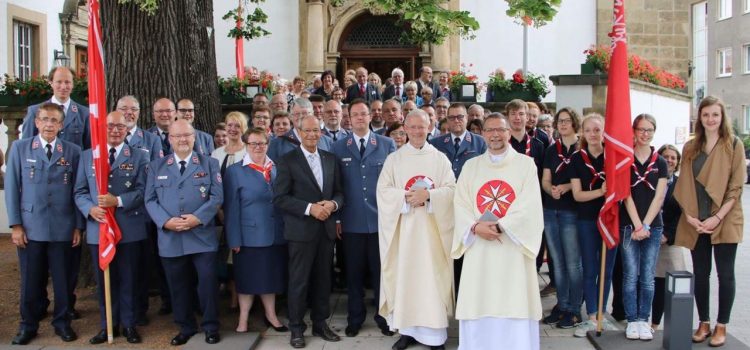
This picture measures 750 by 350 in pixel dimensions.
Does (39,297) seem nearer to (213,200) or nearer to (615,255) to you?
(213,200)

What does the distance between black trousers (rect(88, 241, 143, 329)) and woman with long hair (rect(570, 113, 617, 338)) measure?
154 inches

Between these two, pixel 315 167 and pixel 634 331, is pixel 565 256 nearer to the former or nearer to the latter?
pixel 634 331

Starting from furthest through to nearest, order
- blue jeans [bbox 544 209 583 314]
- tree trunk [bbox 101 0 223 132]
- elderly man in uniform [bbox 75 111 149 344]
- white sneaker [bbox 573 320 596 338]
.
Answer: tree trunk [bbox 101 0 223 132]
blue jeans [bbox 544 209 583 314]
white sneaker [bbox 573 320 596 338]
elderly man in uniform [bbox 75 111 149 344]

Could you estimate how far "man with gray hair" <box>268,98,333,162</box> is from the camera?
301 inches

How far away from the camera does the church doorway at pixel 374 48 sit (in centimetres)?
1778

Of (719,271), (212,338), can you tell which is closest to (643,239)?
(719,271)

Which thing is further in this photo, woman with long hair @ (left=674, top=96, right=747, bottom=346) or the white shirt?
the white shirt

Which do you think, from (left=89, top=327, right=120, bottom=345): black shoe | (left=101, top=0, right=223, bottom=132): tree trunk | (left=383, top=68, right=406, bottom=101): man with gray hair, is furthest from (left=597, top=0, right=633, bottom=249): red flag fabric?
(left=383, top=68, right=406, bottom=101): man with gray hair

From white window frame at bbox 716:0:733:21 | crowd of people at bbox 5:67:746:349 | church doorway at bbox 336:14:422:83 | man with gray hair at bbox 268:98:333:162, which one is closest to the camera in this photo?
crowd of people at bbox 5:67:746:349

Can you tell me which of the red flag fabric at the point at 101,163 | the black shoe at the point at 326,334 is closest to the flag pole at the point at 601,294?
the black shoe at the point at 326,334

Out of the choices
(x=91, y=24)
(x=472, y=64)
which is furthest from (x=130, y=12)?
(x=472, y=64)

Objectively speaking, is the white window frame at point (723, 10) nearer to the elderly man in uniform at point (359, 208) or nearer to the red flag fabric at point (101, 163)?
the elderly man in uniform at point (359, 208)

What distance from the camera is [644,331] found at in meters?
6.72

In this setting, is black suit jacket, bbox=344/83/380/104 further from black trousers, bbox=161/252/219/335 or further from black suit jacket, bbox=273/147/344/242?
black trousers, bbox=161/252/219/335
